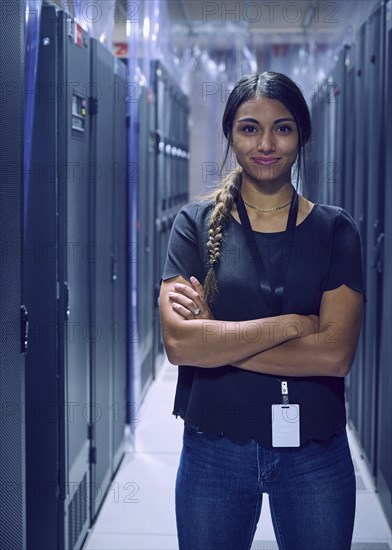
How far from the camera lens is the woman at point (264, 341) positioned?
1.59m

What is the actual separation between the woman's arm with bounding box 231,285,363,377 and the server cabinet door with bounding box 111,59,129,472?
2.24 meters

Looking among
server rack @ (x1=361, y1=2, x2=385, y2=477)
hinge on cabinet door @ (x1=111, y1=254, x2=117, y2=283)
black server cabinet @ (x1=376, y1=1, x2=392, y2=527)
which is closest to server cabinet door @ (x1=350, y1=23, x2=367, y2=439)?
server rack @ (x1=361, y1=2, x2=385, y2=477)

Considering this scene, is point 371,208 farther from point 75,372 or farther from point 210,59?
point 210,59

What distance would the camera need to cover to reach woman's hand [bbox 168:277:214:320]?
66.5 inches

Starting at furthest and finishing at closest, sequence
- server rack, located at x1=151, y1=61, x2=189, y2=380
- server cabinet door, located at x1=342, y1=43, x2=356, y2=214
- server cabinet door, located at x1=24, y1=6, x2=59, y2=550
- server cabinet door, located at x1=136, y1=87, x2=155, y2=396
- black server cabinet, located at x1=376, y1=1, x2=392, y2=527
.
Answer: server rack, located at x1=151, y1=61, x2=189, y2=380, server cabinet door, located at x1=136, y1=87, x2=155, y2=396, server cabinet door, located at x1=342, y1=43, x2=356, y2=214, black server cabinet, located at x1=376, y1=1, x2=392, y2=527, server cabinet door, located at x1=24, y1=6, x2=59, y2=550

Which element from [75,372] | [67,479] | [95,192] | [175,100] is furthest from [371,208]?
[175,100]

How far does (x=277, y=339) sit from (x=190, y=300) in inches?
7.9

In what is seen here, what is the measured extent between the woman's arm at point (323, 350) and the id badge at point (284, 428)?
9 cm

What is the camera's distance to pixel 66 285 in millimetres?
2783

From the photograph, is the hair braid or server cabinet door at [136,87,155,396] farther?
server cabinet door at [136,87,155,396]

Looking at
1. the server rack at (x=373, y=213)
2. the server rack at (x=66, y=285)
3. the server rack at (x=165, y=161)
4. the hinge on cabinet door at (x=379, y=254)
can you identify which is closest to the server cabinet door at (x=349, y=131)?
the server rack at (x=373, y=213)

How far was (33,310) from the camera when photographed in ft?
8.99

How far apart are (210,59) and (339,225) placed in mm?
9450

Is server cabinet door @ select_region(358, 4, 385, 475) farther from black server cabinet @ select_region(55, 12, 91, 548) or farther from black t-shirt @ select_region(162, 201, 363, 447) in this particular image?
black t-shirt @ select_region(162, 201, 363, 447)
